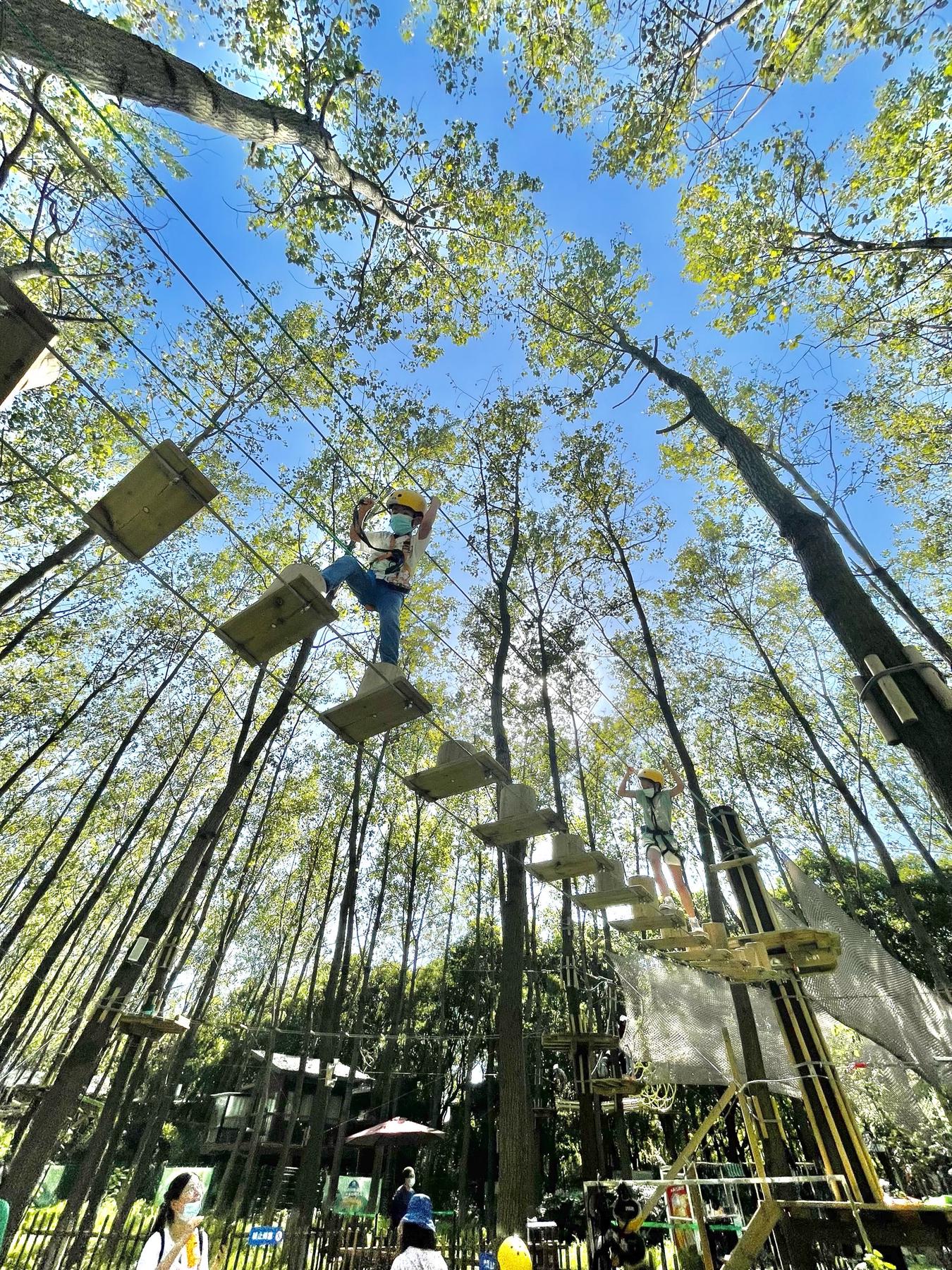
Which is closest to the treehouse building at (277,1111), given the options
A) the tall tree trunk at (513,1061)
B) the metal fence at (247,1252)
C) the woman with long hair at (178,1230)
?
the metal fence at (247,1252)

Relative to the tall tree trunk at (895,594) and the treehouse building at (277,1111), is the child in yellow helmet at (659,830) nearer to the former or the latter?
the tall tree trunk at (895,594)

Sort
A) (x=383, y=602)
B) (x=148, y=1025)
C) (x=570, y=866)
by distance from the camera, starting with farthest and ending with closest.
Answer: (x=148, y=1025) → (x=570, y=866) → (x=383, y=602)

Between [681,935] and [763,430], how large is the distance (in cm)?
791

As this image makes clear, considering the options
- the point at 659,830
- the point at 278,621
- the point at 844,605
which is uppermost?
the point at 659,830

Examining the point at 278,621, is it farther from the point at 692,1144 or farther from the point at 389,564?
the point at 692,1144

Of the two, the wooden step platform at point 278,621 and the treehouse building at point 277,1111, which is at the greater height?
the treehouse building at point 277,1111

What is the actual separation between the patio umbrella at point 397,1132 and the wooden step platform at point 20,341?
14.6 m

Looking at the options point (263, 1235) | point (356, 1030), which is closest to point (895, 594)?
point (263, 1235)

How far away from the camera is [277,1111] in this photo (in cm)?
1712

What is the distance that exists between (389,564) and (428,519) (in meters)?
0.43

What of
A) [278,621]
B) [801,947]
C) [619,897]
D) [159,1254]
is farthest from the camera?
[801,947]

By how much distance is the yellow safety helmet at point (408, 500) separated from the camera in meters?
4.01

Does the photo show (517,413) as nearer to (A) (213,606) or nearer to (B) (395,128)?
(B) (395,128)

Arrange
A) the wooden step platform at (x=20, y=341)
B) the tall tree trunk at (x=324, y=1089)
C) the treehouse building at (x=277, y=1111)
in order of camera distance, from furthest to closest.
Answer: the treehouse building at (x=277, y=1111) < the tall tree trunk at (x=324, y=1089) < the wooden step platform at (x=20, y=341)
